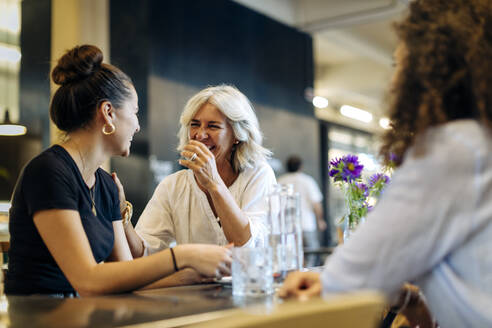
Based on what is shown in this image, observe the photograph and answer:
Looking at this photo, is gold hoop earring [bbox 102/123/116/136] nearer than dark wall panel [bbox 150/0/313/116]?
Yes

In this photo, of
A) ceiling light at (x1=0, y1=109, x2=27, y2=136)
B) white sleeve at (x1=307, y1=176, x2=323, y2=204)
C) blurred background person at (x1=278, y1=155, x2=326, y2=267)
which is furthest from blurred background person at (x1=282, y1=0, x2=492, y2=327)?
white sleeve at (x1=307, y1=176, x2=323, y2=204)

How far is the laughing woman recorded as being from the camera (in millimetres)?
2178

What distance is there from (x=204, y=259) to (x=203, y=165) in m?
0.81

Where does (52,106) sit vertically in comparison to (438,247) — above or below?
above

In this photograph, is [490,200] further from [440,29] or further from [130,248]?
[130,248]

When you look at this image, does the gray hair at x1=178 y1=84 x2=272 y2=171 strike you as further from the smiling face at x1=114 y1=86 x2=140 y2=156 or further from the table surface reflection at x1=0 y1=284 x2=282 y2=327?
the table surface reflection at x1=0 y1=284 x2=282 y2=327

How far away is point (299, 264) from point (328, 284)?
51 centimetres

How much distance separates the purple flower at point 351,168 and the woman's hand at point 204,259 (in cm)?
64

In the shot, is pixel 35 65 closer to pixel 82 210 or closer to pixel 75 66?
pixel 75 66

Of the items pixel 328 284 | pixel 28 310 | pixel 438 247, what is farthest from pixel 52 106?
pixel 438 247

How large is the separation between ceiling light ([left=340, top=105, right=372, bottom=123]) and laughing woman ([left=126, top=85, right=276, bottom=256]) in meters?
8.79

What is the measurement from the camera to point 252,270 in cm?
133

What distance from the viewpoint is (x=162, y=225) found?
2.34m

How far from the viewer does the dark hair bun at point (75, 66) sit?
1713 millimetres
